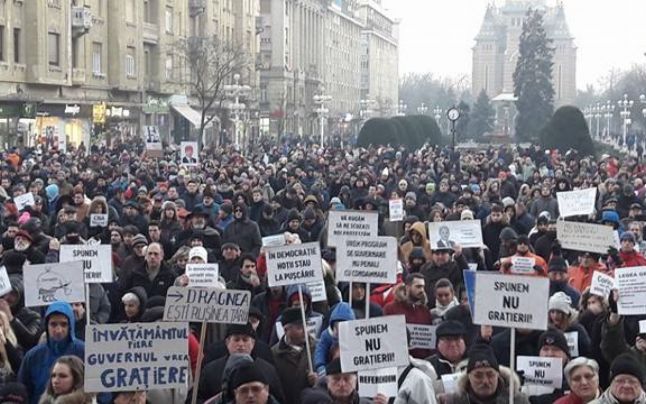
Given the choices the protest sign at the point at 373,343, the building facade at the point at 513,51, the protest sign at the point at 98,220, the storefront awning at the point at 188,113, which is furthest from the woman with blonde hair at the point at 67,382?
the building facade at the point at 513,51

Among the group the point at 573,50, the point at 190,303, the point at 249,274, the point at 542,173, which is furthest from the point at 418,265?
the point at 573,50

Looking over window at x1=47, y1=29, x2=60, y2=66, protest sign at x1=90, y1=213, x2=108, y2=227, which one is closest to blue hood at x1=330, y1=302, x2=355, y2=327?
protest sign at x1=90, y1=213, x2=108, y2=227

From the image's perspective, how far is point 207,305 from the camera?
9.77 m

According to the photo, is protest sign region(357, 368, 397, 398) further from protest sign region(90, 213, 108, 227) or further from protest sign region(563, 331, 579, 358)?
protest sign region(90, 213, 108, 227)

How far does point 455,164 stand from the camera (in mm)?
39969

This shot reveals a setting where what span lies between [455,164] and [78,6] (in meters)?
23.5

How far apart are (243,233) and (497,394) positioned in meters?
9.60

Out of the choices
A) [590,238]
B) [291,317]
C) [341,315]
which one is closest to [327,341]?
[341,315]

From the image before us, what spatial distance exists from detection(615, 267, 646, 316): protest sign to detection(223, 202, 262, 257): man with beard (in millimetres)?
7295

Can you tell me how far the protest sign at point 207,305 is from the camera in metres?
9.75

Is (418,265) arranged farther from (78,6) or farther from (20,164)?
(78,6)

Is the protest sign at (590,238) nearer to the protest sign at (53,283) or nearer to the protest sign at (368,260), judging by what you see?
the protest sign at (368,260)

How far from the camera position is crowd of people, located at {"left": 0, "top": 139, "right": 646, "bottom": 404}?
28.2 ft

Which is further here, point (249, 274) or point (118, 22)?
point (118, 22)
